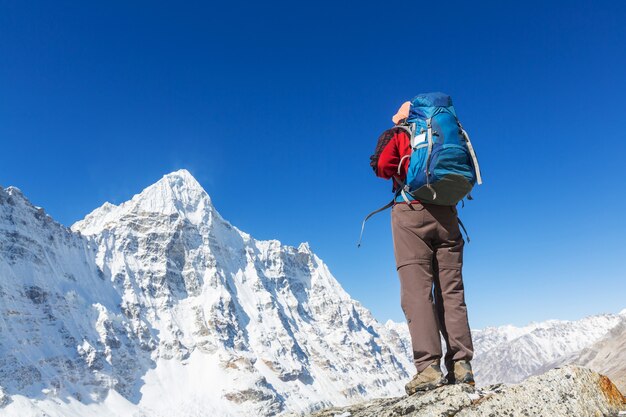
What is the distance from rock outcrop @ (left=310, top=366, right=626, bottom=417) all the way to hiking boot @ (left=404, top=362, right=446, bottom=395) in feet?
1.90

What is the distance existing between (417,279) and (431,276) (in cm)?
19

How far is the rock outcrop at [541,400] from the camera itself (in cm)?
432

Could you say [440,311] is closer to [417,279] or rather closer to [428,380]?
[417,279]

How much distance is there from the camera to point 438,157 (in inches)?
232

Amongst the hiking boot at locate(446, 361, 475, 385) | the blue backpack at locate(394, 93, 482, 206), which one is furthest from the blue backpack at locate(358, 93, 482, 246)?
the hiking boot at locate(446, 361, 475, 385)

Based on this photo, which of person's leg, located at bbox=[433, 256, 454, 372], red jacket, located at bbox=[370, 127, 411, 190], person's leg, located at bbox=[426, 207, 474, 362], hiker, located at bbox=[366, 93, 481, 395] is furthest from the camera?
red jacket, located at bbox=[370, 127, 411, 190]

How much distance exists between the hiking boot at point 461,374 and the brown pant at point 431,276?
0.11 metres

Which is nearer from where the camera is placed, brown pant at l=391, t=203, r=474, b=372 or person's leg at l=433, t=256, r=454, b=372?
brown pant at l=391, t=203, r=474, b=372

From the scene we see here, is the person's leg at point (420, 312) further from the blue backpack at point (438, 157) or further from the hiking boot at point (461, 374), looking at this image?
the blue backpack at point (438, 157)

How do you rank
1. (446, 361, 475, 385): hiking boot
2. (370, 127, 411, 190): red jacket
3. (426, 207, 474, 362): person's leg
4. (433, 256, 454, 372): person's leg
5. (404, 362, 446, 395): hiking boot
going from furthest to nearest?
(370, 127, 411, 190): red jacket → (433, 256, 454, 372): person's leg → (426, 207, 474, 362): person's leg → (446, 361, 475, 385): hiking boot → (404, 362, 446, 395): hiking boot

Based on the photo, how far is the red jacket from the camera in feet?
20.8

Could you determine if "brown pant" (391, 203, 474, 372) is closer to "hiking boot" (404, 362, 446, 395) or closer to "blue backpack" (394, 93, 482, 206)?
"hiking boot" (404, 362, 446, 395)

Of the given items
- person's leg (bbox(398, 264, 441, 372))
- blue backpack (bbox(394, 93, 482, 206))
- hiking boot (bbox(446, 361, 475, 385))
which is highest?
blue backpack (bbox(394, 93, 482, 206))

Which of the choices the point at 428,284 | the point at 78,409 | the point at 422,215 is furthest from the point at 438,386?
the point at 78,409
